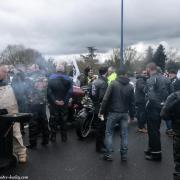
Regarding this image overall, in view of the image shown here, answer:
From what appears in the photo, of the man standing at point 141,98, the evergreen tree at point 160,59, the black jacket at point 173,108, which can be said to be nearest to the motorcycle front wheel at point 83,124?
the man standing at point 141,98

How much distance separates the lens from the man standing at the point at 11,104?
6832 mm

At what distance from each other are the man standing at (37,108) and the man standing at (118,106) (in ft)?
5.65

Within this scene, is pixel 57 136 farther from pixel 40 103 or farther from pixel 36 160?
pixel 36 160

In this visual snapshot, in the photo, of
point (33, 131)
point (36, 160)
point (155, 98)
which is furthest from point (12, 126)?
point (155, 98)

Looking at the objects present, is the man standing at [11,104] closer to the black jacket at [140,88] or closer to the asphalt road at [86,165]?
the asphalt road at [86,165]

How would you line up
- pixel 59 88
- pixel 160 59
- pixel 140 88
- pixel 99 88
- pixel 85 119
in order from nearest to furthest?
pixel 99 88
pixel 59 88
pixel 85 119
pixel 140 88
pixel 160 59

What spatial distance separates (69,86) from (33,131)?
143 cm

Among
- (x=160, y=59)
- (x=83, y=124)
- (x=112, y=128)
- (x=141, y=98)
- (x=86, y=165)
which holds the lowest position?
(x=86, y=165)

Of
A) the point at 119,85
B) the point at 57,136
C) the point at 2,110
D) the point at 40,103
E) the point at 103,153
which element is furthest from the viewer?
the point at 57,136

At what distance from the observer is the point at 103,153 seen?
786 cm

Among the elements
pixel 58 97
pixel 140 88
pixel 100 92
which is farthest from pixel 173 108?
pixel 140 88

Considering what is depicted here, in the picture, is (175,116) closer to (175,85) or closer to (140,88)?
(175,85)

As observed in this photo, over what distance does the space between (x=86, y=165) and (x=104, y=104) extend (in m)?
1.19

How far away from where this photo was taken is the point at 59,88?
888cm
